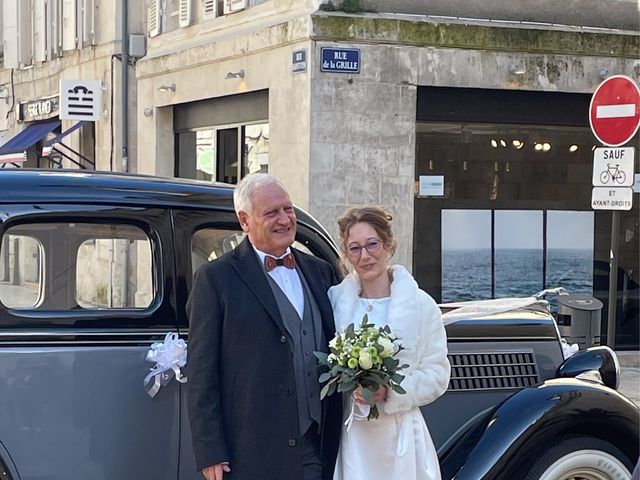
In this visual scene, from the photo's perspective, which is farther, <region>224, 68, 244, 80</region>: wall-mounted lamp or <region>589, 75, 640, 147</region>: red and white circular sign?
<region>224, 68, 244, 80</region>: wall-mounted lamp

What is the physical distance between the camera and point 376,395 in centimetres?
318

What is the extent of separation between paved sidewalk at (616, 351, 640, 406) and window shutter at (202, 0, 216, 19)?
768 cm

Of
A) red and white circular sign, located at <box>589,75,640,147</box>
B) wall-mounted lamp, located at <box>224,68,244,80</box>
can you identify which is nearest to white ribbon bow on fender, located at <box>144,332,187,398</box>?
red and white circular sign, located at <box>589,75,640,147</box>

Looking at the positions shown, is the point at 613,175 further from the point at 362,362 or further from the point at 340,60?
the point at 362,362

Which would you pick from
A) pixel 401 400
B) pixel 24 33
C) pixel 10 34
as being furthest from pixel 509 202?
pixel 10 34

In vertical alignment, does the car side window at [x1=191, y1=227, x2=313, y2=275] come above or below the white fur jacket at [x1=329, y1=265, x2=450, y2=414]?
above

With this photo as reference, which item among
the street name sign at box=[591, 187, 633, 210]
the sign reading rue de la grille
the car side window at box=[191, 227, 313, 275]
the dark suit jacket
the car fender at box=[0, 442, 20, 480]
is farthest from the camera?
the sign reading rue de la grille

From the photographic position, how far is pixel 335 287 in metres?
3.44

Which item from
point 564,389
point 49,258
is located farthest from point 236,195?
point 564,389

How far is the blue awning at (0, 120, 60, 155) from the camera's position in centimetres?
1888

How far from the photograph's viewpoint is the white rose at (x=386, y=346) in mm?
3059

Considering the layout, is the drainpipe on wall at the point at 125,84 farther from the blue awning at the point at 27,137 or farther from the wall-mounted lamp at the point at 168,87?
the blue awning at the point at 27,137

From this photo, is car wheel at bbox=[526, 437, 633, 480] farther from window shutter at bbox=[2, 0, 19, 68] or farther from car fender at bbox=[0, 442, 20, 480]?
window shutter at bbox=[2, 0, 19, 68]

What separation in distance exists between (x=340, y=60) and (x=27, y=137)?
36.7 feet
